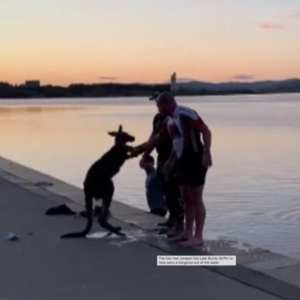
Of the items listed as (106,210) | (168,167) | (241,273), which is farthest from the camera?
(106,210)

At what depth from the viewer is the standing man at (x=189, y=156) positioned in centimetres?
901

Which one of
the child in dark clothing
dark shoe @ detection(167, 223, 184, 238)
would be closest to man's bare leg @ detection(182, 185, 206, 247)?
dark shoe @ detection(167, 223, 184, 238)

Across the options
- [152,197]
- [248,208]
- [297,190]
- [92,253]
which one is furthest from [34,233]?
[297,190]

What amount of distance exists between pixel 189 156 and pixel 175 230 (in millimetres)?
1219

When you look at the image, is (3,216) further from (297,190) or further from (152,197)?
(297,190)

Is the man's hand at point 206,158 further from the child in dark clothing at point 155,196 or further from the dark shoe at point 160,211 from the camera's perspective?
the dark shoe at point 160,211

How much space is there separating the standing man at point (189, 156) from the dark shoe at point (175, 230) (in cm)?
34

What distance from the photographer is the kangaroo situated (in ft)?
32.0

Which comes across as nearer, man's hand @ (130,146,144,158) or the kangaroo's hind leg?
man's hand @ (130,146,144,158)

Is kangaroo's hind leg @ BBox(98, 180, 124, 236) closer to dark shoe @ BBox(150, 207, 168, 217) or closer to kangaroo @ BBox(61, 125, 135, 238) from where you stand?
kangaroo @ BBox(61, 125, 135, 238)

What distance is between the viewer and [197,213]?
928cm

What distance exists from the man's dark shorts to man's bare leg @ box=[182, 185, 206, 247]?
7cm

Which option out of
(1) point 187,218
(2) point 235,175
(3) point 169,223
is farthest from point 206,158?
(2) point 235,175

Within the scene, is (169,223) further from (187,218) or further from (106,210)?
(187,218)
